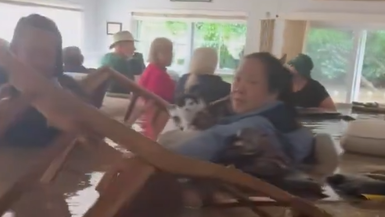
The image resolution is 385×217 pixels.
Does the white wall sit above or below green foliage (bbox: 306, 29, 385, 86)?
above

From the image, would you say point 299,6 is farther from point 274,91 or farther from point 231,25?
point 274,91

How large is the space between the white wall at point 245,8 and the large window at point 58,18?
29 cm

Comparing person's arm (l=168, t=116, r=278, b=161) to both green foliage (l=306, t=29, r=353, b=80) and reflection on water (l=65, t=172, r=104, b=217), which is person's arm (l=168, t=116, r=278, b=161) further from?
green foliage (l=306, t=29, r=353, b=80)

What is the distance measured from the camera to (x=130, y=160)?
0.46 metres

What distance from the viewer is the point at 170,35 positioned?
4.22 metres

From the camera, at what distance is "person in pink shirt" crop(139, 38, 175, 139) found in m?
0.95

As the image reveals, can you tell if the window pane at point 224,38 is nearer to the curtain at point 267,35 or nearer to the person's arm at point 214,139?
the curtain at point 267,35

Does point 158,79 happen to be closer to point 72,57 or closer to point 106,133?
point 72,57

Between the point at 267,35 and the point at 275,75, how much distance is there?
312cm

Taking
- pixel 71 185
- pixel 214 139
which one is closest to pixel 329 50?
pixel 214 139

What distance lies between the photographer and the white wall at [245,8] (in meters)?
3.60

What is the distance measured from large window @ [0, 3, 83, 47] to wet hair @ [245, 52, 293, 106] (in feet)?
8.45

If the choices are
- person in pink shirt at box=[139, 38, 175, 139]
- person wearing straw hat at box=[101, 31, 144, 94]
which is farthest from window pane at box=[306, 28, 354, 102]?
person in pink shirt at box=[139, 38, 175, 139]

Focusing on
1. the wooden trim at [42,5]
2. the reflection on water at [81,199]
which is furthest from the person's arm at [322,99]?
the wooden trim at [42,5]
